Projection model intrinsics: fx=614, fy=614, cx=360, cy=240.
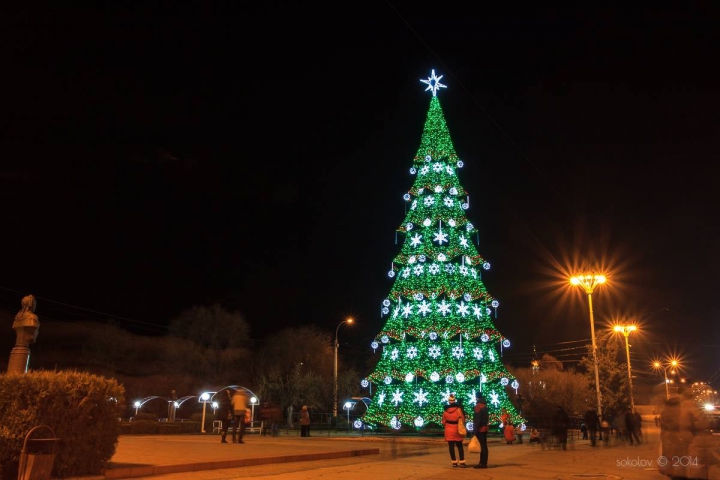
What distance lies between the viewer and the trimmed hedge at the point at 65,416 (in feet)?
30.6

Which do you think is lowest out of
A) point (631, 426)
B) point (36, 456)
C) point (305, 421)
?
point (36, 456)

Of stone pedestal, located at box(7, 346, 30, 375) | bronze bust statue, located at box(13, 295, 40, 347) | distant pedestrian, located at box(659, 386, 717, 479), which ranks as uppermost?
bronze bust statue, located at box(13, 295, 40, 347)

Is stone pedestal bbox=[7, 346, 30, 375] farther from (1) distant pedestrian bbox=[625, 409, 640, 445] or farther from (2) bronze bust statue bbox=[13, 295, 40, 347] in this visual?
(1) distant pedestrian bbox=[625, 409, 640, 445]

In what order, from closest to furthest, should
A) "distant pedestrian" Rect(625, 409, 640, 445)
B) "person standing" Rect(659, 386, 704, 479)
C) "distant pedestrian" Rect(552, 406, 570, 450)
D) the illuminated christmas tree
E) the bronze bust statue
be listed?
"person standing" Rect(659, 386, 704, 479) → the bronze bust statue → "distant pedestrian" Rect(552, 406, 570, 450) → "distant pedestrian" Rect(625, 409, 640, 445) → the illuminated christmas tree

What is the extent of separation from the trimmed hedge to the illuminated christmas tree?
1860cm

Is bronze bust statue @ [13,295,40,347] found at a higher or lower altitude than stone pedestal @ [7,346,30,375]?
higher

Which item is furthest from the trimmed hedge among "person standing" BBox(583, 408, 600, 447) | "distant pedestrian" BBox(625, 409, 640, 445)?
"distant pedestrian" BBox(625, 409, 640, 445)

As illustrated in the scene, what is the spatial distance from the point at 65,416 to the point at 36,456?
1273mm

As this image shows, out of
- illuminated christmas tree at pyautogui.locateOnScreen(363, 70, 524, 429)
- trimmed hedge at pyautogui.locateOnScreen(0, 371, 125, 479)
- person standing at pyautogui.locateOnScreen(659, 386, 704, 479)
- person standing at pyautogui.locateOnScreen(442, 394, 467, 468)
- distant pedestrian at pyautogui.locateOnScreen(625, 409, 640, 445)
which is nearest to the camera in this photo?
person standing at pyautogui.locateOnScreen(659, 386, 704, 479)

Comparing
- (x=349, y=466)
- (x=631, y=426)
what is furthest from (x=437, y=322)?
(x=349, y=466)

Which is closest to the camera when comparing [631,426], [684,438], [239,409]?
[684,438]

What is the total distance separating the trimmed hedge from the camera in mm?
9312

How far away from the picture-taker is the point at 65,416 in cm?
992

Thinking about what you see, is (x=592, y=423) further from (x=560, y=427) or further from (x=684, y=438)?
(x=684, y=438)
